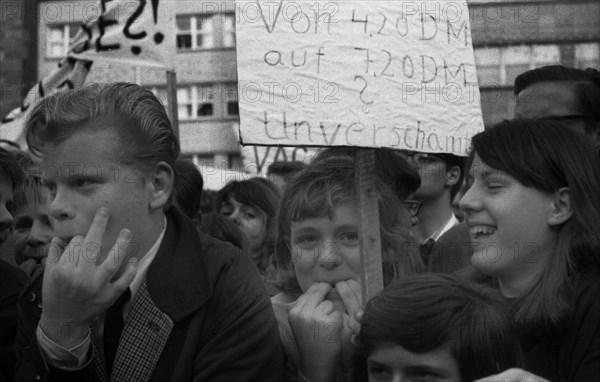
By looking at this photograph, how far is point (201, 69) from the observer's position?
3381 centimetres

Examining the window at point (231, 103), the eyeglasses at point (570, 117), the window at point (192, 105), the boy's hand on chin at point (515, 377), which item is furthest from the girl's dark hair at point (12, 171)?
the window at point (192, 105)

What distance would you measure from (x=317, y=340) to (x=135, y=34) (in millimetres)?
4306

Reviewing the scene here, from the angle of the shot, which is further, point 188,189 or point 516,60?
point 516,60

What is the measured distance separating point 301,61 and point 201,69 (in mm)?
31126

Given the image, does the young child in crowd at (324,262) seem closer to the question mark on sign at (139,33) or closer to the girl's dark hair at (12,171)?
the girl's dark hair at (12,171)

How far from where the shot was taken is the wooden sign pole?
2.97m

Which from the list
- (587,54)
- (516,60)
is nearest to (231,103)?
(516,60)

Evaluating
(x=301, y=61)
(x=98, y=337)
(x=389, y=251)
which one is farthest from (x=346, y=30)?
(x=98, y=337)

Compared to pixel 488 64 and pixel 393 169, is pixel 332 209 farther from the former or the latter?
pixel 488 64

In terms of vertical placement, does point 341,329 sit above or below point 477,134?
below

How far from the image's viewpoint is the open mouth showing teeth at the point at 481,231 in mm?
2865

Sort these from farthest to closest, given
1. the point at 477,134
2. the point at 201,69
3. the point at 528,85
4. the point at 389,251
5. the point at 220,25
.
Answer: the point at 220,25
the point at 201,69
the point at 528,85
the point at 389,251
the point at 477,134

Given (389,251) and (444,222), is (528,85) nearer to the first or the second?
(389,251)

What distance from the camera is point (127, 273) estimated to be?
2664 millimetres
